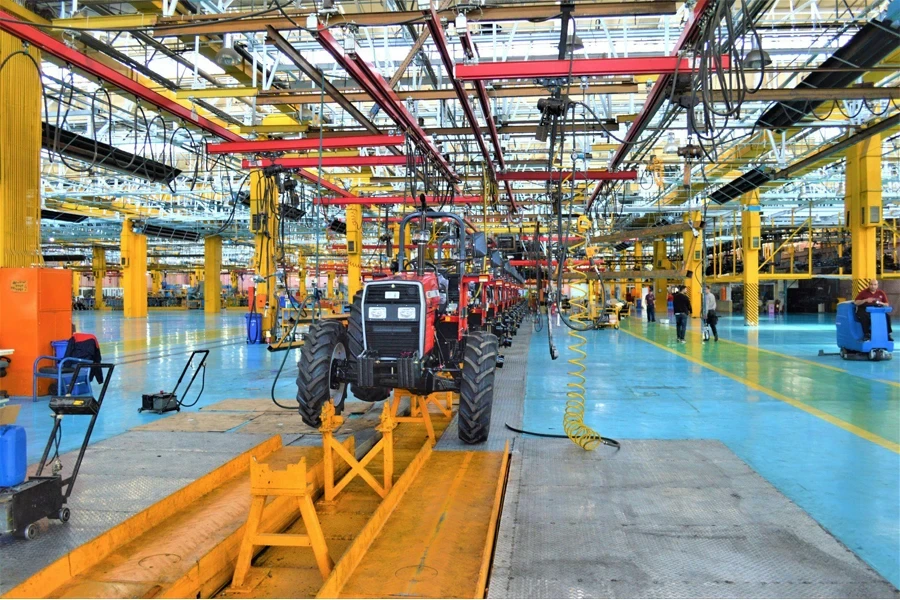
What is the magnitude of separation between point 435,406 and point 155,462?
12.3 feet

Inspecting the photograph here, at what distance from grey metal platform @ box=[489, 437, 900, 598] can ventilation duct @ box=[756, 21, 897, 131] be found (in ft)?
18.4

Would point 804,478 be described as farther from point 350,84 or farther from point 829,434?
point 350,84

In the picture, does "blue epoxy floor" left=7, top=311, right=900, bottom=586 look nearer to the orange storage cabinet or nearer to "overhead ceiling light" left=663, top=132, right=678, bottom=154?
the orange storage cabinet

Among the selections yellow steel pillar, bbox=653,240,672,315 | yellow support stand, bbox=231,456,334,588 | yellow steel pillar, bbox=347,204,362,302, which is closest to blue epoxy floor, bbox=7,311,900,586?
yellow support stand, bbox=231,456,334,588

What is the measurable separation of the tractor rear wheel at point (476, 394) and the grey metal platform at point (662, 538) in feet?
2.11

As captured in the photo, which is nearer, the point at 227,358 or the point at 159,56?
the point at 159,56

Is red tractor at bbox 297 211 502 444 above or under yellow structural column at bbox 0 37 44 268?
under

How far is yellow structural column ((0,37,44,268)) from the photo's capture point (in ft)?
29.6

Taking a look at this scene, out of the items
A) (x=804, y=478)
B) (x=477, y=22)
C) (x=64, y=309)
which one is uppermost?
(x=477, y=22)

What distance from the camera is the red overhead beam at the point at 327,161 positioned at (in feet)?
35.9

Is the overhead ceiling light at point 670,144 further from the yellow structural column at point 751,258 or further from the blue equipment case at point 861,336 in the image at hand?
the yellow structural column at point 751,258

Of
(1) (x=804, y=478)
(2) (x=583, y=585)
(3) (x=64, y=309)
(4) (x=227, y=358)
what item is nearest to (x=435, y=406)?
(1) (x=804, y=478)

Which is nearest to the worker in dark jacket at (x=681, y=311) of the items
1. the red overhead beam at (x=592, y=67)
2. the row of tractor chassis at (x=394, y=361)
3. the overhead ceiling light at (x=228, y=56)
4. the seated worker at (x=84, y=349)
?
the red overhead beam at (x=592, y=67)

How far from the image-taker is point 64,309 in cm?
977
